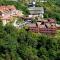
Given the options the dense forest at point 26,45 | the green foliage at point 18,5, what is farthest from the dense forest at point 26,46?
the green foliage at point 18,5

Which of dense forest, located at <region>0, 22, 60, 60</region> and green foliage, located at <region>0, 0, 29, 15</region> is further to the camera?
green foliage, located at <region>0, 0, 29, 15</region>

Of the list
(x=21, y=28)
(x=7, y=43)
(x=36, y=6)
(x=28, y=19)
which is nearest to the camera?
(x=7, y=43)

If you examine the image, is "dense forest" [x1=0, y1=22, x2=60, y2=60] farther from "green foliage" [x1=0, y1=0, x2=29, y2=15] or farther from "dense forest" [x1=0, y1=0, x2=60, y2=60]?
"green foliage" [x1=0, y1=0, x2=29, y2=15]

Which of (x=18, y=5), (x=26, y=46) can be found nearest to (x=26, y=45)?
(x=26, y=46)

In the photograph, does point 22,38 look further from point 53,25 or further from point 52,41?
point 53,25

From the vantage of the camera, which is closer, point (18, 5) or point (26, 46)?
point (26, 46)

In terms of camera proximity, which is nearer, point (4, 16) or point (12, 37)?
point (12, 37)

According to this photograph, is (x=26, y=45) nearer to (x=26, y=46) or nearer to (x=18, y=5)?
(x=26, y=46)

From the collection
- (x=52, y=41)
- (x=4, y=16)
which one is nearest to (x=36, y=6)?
(x=4, y=16)

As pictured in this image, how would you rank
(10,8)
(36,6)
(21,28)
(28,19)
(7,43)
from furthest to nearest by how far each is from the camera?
1. (36,6)
2. (10,8)
3. (28,19)
4. (21,28)
5. (7,43)

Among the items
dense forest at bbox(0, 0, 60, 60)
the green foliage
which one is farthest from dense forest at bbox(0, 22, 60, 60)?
the green foliage
